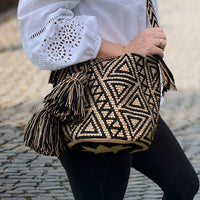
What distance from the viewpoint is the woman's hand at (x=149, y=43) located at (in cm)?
192

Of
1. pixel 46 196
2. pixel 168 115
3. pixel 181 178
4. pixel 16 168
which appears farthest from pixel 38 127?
pixel 168 115

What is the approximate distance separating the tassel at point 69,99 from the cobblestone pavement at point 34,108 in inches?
94.4

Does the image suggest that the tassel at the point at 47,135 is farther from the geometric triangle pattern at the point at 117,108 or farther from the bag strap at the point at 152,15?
the bag strap at the point at 152,15

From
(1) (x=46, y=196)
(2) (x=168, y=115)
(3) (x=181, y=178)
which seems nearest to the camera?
(3) (x=181, y=178)

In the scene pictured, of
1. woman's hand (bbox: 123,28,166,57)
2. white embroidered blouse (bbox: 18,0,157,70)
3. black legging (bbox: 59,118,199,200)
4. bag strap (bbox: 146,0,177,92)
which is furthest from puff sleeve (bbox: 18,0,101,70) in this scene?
black legging (bbox: 59,118,199,200)

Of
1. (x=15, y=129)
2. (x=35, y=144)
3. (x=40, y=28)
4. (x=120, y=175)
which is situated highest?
(x=40, y=28)

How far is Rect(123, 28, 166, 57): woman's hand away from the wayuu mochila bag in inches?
1.3

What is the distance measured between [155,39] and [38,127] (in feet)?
1.79

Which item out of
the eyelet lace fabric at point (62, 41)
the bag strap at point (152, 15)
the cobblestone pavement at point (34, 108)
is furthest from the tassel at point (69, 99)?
the cobblestone pavement at point (34, 108)

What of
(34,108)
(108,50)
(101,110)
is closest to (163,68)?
(108,50)

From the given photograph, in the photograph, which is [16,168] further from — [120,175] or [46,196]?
[120,175]

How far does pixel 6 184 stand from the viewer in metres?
4.33

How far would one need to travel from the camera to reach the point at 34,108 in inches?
282

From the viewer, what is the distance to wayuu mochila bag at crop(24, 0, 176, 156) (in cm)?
178
